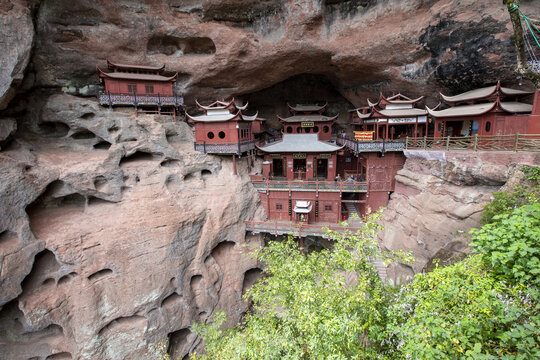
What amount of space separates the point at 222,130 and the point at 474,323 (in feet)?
69.4

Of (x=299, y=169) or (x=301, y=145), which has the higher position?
(x=301, y=145)

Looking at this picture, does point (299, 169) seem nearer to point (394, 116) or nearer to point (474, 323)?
point (394, 116)

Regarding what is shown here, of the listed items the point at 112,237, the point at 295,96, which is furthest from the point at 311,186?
the point at 295,96

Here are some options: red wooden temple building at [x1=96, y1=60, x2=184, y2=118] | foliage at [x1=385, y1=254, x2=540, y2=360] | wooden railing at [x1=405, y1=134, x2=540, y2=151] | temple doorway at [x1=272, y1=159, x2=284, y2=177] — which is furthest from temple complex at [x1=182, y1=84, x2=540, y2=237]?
foliage at [x1=385, y1=254, x2=540, y2=360]

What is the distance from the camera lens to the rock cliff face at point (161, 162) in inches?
605

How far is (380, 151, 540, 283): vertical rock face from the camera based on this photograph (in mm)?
14031

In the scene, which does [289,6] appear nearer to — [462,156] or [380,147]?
[380,147]

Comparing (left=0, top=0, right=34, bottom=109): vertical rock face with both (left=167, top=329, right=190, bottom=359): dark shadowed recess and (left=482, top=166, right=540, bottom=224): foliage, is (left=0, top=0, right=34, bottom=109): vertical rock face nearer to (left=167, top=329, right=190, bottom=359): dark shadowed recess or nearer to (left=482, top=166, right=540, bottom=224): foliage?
(left=167, top=329, right=190, bottom=359): dark shadowed recess

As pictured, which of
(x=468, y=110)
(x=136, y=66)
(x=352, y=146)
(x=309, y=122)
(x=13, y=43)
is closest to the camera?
(x=13, y=43)

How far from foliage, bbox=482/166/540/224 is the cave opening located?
23599 millimetres

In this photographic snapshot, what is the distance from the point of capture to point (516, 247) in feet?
19.2

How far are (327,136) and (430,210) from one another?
47.1 ft

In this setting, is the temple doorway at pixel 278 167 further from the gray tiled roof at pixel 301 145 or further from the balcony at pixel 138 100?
the balcony at pixel 138 100

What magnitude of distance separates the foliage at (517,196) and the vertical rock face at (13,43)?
28.5m
